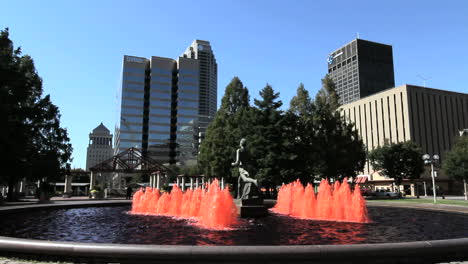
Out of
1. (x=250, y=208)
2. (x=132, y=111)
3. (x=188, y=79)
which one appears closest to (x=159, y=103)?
(x=132, y=111)

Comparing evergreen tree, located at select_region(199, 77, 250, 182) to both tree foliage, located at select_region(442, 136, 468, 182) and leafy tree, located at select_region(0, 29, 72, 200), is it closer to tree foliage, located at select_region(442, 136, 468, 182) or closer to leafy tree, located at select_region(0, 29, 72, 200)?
leafy tree, located at select_region(0, 29, 72, 200)

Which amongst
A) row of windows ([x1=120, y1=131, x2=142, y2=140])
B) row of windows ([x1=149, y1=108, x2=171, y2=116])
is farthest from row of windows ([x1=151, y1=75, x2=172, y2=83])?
row of windows ([x1=120, y1=131, x2=142, y2=140])

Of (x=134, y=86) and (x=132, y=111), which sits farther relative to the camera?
(x=134, y=86)

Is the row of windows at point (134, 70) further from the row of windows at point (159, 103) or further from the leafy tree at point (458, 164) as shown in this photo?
the leafy tree at point (458, 164)

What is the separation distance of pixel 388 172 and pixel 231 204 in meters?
50.2

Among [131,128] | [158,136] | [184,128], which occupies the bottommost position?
[158,136]

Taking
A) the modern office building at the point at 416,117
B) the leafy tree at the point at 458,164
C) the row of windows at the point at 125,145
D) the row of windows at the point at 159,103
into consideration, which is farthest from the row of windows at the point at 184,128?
the leafy tree at the point at 458,164

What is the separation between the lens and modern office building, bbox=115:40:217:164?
13512cm

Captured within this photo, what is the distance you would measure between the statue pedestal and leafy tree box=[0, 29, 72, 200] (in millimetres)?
15529

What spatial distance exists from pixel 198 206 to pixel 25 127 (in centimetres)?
1716

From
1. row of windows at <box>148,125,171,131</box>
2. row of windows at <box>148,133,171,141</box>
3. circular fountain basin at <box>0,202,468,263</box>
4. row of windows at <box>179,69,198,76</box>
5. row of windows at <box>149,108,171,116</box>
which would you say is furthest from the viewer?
row of windows at <box>179,69,198,76</box>

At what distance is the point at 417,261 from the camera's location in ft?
22.3

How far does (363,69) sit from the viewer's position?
171375 mm

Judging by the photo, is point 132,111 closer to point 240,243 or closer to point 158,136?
point 158,136
